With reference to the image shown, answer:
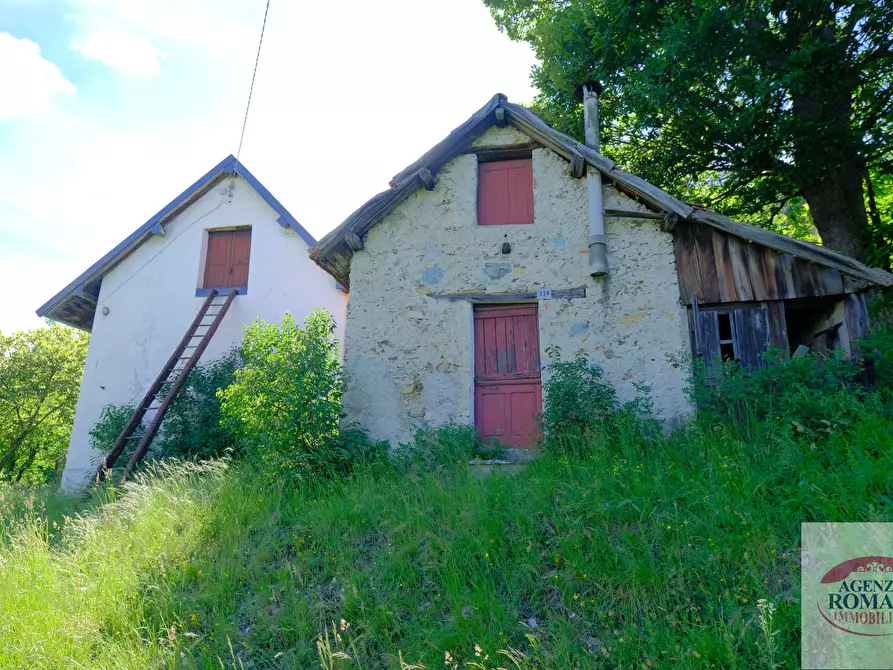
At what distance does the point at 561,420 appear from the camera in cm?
705

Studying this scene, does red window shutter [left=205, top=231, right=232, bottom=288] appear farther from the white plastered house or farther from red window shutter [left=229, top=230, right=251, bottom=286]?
red window shutter [left=229, top=230, right=251, bottom=286]

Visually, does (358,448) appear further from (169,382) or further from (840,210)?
(840,210)

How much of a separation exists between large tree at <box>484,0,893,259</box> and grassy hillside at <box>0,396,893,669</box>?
193 inches

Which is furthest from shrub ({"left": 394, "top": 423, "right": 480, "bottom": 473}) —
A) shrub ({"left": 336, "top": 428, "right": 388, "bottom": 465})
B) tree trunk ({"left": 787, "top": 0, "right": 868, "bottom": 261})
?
tree trunk ({"left": 787, "top": 0, "right": 868, "bottom": 261})

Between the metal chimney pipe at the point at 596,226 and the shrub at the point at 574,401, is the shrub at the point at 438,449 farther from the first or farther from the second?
the metal chimney pipe at the point at 596,226

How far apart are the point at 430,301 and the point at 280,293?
3915 millimetres

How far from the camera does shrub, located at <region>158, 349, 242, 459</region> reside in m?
9.51

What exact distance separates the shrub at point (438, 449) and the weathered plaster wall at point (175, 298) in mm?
3847

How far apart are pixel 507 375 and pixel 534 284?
135 centimetres

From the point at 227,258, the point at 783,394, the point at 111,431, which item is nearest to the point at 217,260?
the point at 227,258

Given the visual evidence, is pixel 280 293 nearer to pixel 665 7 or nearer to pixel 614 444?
pixel 614 444

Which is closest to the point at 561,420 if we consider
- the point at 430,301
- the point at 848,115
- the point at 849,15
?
the point at 430,301

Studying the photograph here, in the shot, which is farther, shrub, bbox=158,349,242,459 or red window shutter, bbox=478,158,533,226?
shrub, bbox=158,349,242,459

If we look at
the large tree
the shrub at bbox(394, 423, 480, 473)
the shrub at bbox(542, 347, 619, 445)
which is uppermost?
the large tree
